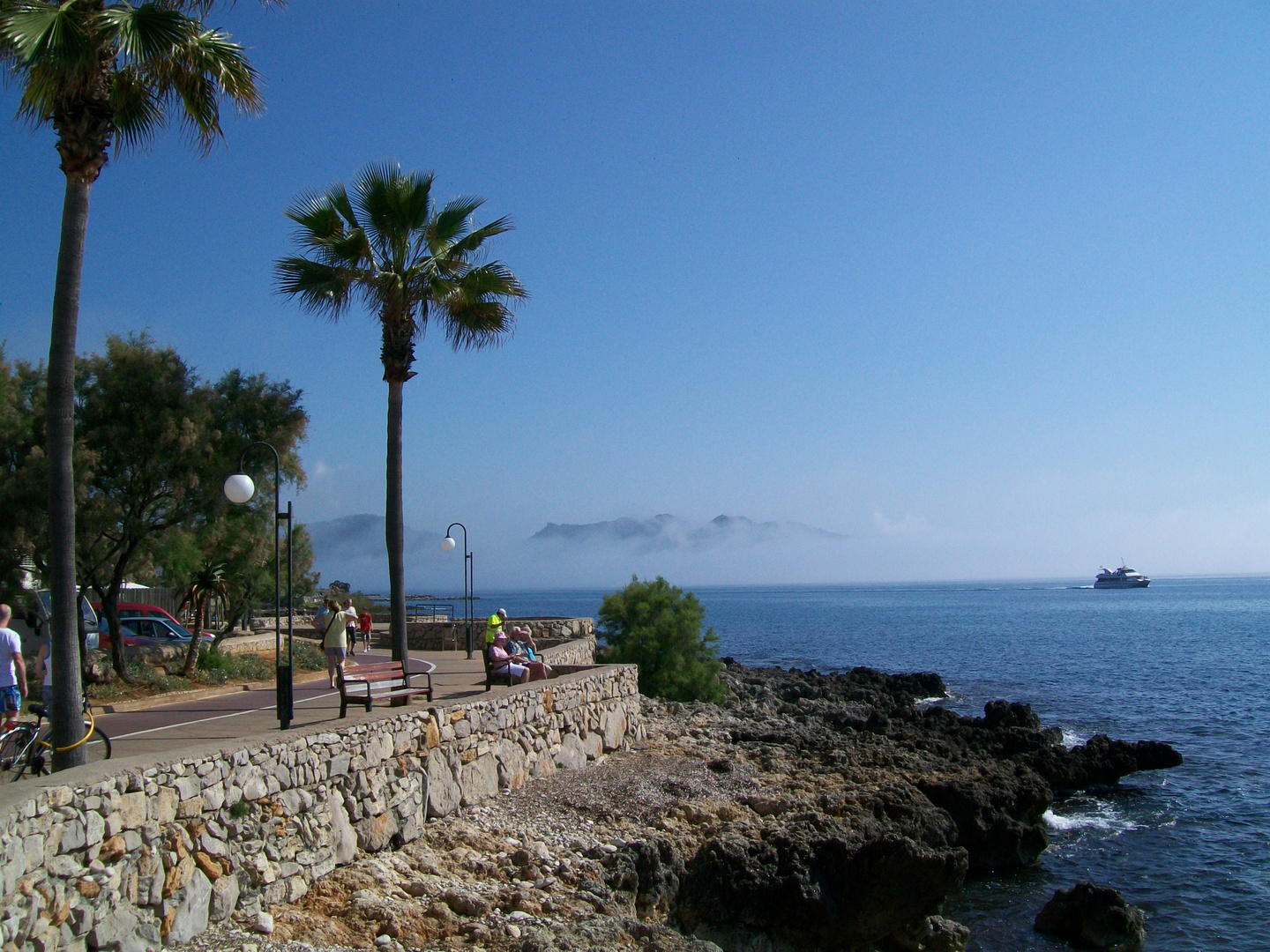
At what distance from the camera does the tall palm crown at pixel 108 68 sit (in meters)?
8.79

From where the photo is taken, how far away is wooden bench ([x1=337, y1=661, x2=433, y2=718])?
11.3m

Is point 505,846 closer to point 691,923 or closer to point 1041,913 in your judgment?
point 691,923

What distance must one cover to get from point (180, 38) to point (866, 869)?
1224 cm

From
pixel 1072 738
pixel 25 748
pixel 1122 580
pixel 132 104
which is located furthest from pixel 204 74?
pixel 1122 580

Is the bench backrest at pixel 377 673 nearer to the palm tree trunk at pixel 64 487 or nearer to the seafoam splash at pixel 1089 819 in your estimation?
the palm tree trunk at pixel 64 487

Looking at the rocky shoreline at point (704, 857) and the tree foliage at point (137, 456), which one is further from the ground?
the tree foliage at point (137, 456)

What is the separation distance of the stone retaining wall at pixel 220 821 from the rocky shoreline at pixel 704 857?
11.5 inches

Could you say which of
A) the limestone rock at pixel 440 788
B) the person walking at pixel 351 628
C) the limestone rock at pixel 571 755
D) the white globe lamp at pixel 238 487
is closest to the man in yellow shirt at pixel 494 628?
the limestone rock at pixel 571 755

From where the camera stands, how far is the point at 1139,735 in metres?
29.4

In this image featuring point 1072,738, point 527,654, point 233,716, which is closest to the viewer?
point 233,716

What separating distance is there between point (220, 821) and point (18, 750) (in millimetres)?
1910

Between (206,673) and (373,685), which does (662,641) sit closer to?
(206,673)

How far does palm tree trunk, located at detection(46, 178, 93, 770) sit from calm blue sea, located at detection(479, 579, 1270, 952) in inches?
456

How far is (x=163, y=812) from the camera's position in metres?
7.89
